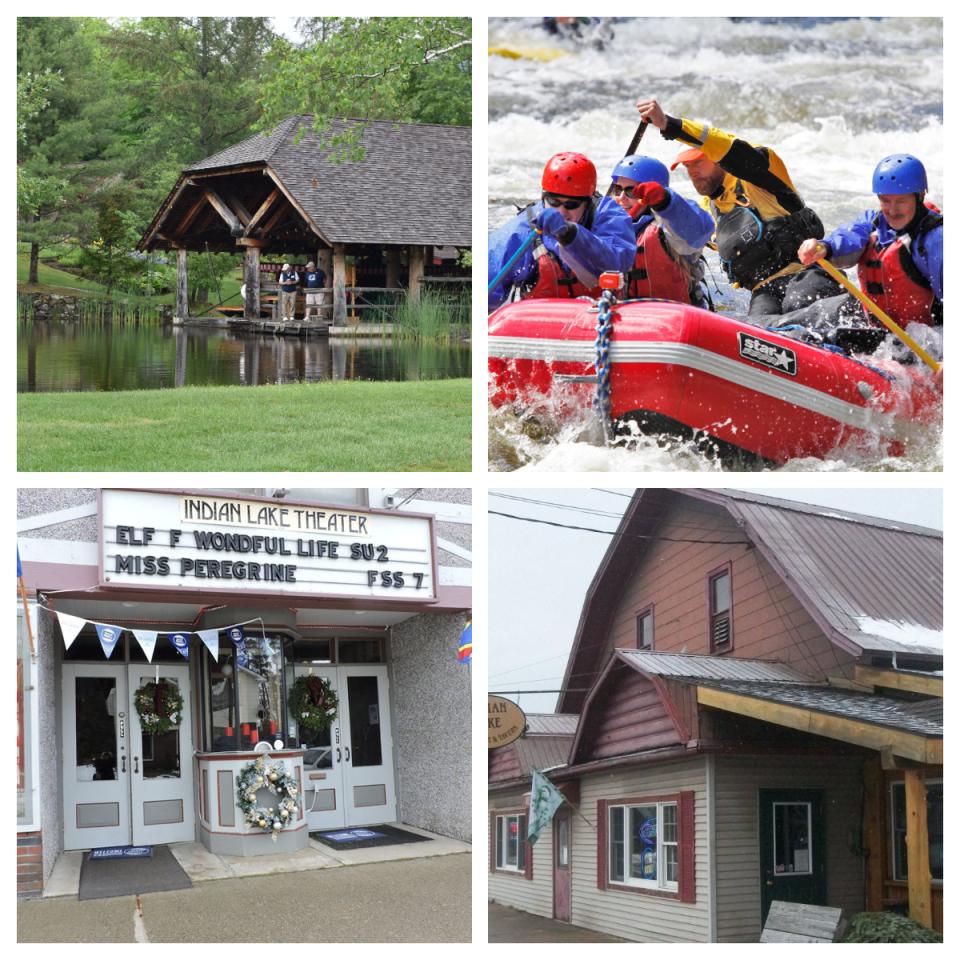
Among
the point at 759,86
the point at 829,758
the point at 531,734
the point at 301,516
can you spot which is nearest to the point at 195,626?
the point at 301,516

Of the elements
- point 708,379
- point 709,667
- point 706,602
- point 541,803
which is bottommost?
point 541,803

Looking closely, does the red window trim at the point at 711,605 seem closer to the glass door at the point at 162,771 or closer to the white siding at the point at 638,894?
the white siding at the point at 638,894

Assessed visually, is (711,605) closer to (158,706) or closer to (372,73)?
(372,73)

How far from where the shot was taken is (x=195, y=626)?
6.80 metres

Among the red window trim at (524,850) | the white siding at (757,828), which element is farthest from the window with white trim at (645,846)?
the red window trim at (524,850)

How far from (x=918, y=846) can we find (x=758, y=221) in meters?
2.30

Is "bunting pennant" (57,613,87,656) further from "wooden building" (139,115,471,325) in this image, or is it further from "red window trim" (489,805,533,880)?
"red window trim" (489,805,533,880)

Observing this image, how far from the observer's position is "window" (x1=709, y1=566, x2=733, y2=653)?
14.8ft

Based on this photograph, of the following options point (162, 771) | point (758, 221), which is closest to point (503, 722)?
point (758, 221)

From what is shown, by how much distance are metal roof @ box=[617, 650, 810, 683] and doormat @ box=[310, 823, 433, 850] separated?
250 centimetres

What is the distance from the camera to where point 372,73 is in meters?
5.04

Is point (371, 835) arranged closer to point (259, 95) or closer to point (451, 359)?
point (451, 359)

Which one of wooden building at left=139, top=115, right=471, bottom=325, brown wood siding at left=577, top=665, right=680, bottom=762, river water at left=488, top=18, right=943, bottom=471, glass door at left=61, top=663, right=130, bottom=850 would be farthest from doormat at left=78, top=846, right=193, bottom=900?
wooden building at left=139, top=115, right=471, bottom=325

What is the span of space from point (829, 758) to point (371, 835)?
3125 mm
